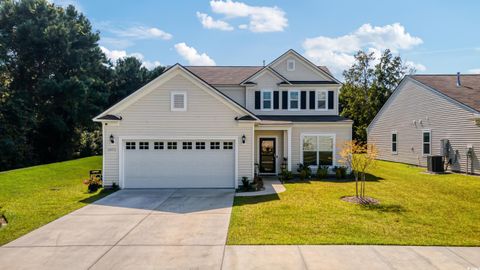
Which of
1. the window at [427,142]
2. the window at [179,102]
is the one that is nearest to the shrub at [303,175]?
the window at [179,102]

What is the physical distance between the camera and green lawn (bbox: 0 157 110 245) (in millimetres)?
8789

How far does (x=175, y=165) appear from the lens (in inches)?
560

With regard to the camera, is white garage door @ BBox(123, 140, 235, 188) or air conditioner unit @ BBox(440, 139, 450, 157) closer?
white garage door @ BBox(123, 140, 235, 188)

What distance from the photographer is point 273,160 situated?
59.3ft

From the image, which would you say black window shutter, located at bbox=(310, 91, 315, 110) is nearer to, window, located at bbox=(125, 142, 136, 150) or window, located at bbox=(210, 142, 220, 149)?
window, located at bbox=(210, 142, 220, 149)

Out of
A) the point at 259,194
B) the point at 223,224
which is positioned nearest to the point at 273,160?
the point at 259,194

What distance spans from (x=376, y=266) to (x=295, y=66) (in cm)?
1577

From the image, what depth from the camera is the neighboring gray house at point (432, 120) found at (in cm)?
1830

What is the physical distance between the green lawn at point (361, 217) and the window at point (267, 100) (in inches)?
264

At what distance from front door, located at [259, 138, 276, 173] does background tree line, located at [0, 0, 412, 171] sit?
64.5ft

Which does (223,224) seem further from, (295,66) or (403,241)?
(295,66)

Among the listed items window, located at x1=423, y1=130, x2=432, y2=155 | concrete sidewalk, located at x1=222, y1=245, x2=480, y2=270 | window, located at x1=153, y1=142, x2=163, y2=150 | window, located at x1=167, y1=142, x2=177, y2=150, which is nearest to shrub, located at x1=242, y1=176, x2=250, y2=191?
window, located at x1=167, y1=142, x2=177, y2=150

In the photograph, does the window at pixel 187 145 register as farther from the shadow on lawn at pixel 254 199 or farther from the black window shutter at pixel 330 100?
the black window shutter at pixel 330 100

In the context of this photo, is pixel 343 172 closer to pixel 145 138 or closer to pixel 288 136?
pixel 288 136
